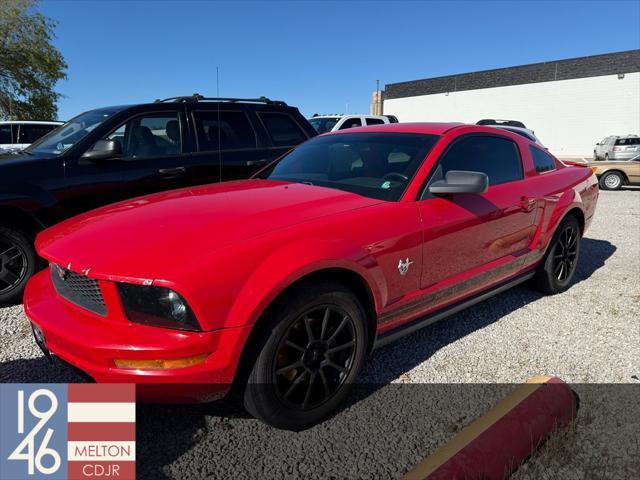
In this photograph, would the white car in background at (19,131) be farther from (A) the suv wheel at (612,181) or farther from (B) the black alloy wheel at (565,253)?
(A) the suv wheel at (612,181)

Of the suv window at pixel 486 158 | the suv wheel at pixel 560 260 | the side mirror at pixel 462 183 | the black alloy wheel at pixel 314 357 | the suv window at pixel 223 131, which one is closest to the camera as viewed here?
the black alloy wheel at pixel 314 357

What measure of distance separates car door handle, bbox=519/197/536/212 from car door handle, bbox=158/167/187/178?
3222mm

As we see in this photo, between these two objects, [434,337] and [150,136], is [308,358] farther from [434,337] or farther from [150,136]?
[150,136]

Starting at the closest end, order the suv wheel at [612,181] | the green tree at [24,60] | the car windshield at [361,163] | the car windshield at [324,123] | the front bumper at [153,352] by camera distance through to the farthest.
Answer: the front bumper at [153,352]
the car windshield at [361,163]
the car windshield at [324,123]
the suv wheel at [612,181]
the green tree at [24,60]

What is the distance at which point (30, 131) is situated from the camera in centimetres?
1337

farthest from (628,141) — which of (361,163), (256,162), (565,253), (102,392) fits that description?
(102,392)

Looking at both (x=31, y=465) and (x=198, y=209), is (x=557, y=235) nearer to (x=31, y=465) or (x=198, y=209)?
(x=198, y=209)

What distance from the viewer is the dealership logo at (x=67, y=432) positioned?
182cm

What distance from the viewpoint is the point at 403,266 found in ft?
8.80

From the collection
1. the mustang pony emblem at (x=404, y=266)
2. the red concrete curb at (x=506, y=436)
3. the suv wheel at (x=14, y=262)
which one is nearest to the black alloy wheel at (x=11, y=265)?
the suv wheel at (x=14, y=262)

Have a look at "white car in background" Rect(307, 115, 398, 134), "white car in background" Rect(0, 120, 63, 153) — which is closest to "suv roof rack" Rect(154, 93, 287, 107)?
"white car in background" Rect(307, 115, 398, 134)

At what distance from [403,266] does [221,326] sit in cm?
117

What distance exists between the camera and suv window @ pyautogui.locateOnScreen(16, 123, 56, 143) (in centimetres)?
1312

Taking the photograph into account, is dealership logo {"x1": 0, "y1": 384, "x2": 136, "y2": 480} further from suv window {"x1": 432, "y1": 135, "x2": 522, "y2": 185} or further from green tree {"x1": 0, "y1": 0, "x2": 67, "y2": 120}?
green tree {"x1": 0, "y1": 0, "x2": 67, "y2": 120}
